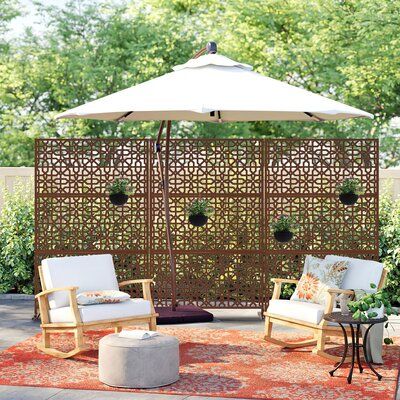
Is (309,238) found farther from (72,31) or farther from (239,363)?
(72,31)

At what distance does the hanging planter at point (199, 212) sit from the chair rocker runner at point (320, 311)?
154cm

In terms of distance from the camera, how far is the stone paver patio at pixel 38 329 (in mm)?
6355

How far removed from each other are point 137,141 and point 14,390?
13.3 ft

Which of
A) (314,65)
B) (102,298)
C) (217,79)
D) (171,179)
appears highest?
(314,65)

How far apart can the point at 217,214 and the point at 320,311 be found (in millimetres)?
2571

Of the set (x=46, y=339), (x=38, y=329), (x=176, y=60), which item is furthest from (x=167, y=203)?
(x=176, y=60)

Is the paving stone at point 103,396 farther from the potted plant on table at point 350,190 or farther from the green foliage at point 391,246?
the green foliage at point 391,246

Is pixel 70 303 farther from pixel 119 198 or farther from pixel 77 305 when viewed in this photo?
pixel 119 198

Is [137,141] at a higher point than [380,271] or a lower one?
higher

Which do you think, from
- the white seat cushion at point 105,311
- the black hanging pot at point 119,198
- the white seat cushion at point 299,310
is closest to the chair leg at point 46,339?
the white seat cushion at point 105,311

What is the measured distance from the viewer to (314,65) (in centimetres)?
1939

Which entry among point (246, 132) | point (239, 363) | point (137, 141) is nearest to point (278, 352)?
point (239, 363)

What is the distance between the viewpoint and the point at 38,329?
9.13m

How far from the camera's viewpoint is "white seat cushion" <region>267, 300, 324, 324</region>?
7.75m
